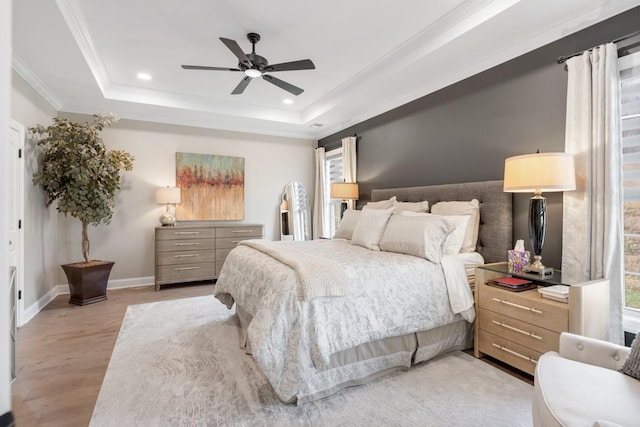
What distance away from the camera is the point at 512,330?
7.70 feet

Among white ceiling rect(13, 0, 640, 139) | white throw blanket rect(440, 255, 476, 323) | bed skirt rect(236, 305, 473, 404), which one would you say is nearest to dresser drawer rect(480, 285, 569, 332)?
white throw blanket rect(440, 255, 476, 323)

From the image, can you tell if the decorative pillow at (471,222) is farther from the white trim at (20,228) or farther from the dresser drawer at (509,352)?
the white trim at (20,228)

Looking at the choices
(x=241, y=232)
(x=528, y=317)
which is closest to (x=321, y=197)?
(x=241, y=232)

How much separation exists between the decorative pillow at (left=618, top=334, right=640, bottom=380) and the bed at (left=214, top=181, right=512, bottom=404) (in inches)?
45.1

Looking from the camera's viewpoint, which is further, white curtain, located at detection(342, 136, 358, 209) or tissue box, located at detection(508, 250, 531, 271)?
white curtain, located at detection(342, 136, 358, 209)

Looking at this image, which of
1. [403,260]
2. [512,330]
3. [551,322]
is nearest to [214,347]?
[403,260]

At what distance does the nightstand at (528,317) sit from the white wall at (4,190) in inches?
99.0

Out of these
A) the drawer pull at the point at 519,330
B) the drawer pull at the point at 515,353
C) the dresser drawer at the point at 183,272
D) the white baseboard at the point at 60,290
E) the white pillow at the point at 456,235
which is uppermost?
the white pillow at the point at 456,235

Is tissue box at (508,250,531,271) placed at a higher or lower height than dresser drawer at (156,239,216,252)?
higher

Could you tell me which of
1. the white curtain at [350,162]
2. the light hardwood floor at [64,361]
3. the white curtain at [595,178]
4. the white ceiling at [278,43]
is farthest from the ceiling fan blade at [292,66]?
the light hardwood floor at [64,361]

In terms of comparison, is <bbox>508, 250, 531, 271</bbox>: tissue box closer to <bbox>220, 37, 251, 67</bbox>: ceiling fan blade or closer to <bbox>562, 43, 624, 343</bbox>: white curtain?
<bbox>562, 43, 624, 343</bbox>: white curtain

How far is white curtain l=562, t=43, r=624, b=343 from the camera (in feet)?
7.18

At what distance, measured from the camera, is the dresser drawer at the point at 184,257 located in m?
4.73

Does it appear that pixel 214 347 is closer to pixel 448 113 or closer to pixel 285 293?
pixel 285 293
